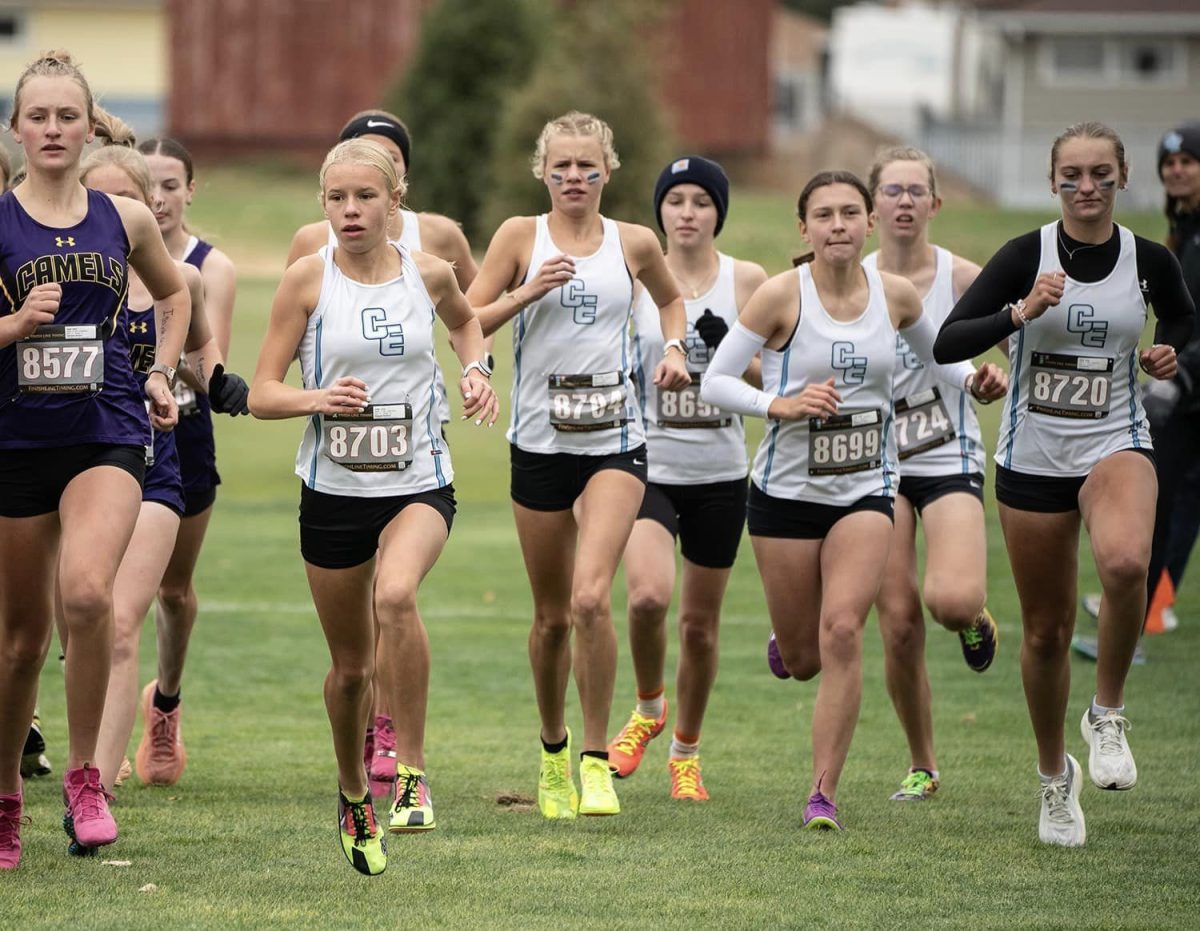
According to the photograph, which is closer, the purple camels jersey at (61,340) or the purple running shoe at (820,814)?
the purple camels jersey at (61,340)

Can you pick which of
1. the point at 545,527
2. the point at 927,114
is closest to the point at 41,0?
the point at 927,114

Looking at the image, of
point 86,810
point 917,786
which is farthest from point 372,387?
point 917,786

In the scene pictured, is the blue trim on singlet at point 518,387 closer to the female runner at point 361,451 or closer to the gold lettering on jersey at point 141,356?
the female runner at point 361,451

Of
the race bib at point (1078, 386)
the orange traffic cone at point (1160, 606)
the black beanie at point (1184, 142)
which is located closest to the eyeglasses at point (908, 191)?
the race bib at point (1078, 386)

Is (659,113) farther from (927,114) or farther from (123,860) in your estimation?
(123,860)

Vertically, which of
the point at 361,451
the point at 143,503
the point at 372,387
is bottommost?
the point at 143,503

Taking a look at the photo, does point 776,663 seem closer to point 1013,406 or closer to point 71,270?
point 1013,406

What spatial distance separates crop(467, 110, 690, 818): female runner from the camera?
7430mm

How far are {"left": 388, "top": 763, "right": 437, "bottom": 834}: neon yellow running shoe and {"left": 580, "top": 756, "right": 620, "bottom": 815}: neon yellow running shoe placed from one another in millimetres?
1031

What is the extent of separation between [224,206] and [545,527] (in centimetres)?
3992

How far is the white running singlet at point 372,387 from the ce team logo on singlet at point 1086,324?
91.0 inches

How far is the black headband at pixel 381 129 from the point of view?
330 inches

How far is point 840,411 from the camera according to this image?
23.7 feet

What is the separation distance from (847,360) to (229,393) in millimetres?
2285
